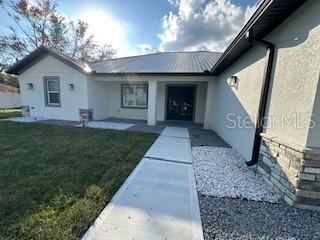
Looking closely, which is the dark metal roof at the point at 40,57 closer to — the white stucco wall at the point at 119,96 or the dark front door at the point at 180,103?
the white stucco wall at the point at 119,96

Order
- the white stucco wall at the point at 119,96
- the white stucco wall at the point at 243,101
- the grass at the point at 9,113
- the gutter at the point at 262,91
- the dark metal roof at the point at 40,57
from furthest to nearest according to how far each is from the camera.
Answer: the grass at the point at 9,113
the white stucco wall at the point at 119,96
the dark metal roof at the point at 40,57
the white stucco wall at the point at 243,101
the gutter at the point at 262,91

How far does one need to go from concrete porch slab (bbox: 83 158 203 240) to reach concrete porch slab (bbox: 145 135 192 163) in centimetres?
93

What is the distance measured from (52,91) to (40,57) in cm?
193

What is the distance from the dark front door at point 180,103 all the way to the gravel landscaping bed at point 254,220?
781 cm

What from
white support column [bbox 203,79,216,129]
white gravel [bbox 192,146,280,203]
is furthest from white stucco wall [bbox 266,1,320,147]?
white support column [bbox 203,79,216,129]

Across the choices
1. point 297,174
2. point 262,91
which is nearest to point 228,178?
point 297,174

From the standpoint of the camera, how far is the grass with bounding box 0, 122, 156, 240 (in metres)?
2.07

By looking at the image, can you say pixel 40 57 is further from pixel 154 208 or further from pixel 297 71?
pixel 297 71

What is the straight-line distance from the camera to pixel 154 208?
8.16ft

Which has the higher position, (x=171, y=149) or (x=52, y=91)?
(x=52, y=91)

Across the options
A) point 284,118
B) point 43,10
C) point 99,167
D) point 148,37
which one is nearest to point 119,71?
point 148,37

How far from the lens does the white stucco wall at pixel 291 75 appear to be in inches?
96.9

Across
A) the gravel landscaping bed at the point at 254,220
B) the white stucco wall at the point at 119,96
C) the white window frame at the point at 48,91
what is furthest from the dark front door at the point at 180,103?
the gravel landscaping bed at the point at 254,220

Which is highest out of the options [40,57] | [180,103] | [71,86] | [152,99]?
[40,57]
